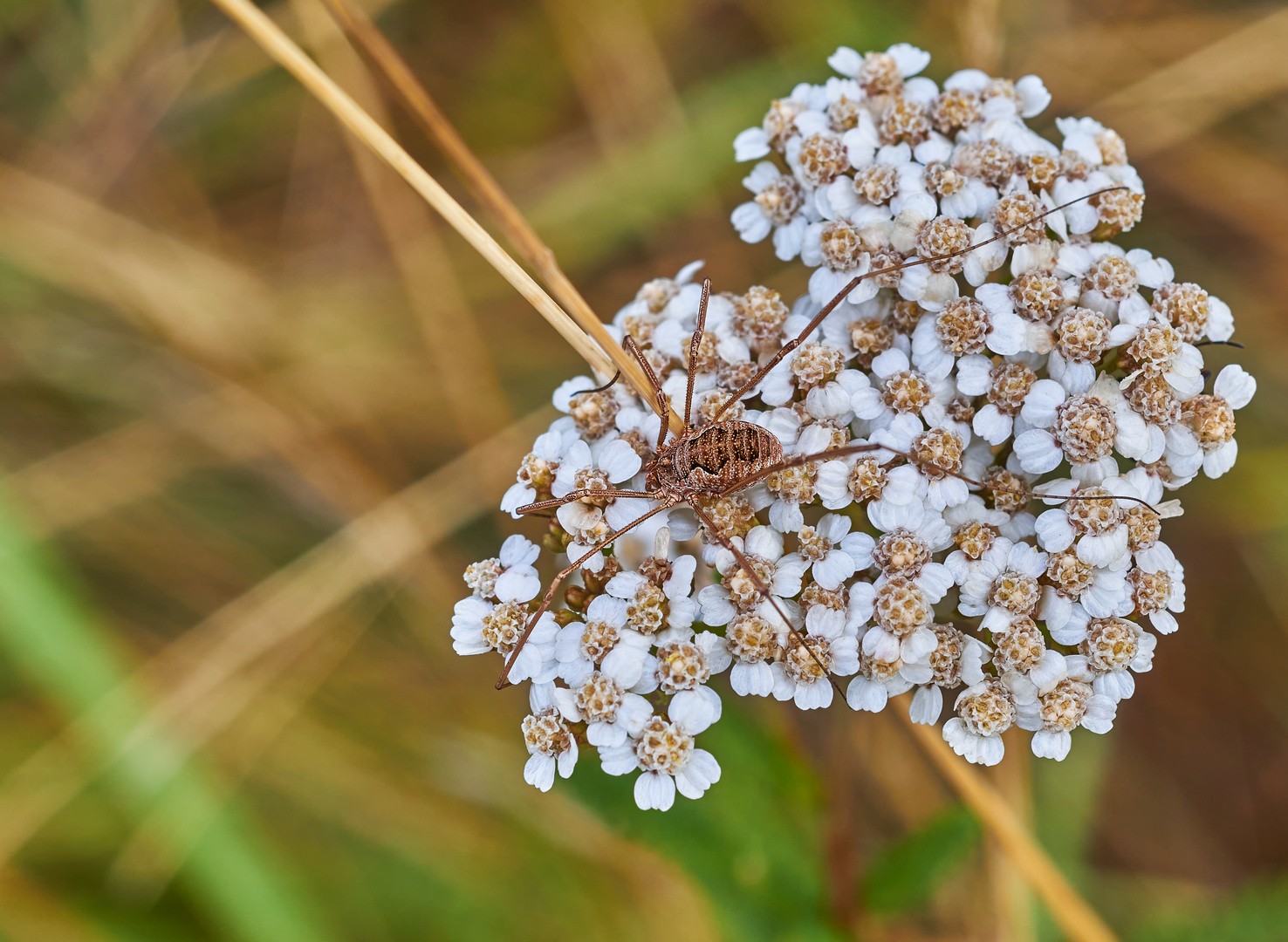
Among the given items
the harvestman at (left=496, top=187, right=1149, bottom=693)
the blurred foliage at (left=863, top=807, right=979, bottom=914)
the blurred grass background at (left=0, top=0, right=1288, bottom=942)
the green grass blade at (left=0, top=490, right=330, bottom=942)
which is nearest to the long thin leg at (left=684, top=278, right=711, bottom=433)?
the harvestman at (left=496, top=187, right=1149, bottom=693)

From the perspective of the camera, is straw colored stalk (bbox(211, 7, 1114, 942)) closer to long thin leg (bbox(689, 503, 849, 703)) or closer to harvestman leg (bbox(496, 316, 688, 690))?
harvestman leg (bbox(496, 316, 688, 690))

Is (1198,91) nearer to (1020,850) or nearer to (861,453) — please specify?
(861,453)

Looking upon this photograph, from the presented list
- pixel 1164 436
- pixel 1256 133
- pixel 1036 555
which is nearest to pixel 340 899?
pixel 1036 555

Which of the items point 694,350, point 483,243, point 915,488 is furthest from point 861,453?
point 483,243

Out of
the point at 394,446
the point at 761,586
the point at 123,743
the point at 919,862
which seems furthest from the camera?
the point at 394,446

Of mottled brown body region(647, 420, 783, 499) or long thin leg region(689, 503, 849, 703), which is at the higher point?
mottled brown body region(647, 420, 783, 499)

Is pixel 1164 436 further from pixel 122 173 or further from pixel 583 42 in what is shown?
pixel 122 173

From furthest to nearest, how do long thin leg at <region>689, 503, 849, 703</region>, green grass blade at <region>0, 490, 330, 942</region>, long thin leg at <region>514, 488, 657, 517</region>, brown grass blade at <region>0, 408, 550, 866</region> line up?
brown grass blade at <region>0, 408, 550, 866</region>
green grass blade at <region>0, 490, 330, 942</region>
long thin leg at <region>514, 488, 657, 517</region>
long thin leg at <region>689, 503, 849, 703</region>
